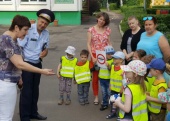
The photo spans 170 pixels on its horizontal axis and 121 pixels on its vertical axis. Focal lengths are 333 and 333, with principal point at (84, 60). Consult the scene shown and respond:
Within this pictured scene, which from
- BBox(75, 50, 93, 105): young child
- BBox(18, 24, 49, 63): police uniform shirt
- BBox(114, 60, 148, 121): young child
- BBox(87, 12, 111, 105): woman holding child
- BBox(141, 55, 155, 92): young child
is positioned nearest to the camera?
BBox(114, 60, 148, 121): young child

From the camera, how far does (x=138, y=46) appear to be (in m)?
5.46

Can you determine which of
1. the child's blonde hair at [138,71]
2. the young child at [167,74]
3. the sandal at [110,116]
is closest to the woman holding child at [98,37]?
the sandal at [110,116]

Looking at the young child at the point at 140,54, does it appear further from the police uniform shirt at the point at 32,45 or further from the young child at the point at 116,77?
the police uniform shirt at the point at 32,45

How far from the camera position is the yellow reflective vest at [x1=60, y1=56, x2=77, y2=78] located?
6508 mm

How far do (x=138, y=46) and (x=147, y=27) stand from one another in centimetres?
38

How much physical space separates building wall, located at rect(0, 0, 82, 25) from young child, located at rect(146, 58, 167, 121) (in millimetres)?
20665

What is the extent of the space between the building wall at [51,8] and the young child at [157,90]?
20.7 metres

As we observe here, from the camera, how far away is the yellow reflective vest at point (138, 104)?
4062 mm

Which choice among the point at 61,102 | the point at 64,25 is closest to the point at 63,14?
the point at 64,25

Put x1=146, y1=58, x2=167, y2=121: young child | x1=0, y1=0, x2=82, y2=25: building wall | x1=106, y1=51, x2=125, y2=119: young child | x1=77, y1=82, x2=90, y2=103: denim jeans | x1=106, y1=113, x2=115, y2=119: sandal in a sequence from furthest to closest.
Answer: x1=0, y1=0, x2=82, y2=25: building wall → x1=77, y1=82, x2=90, y2=103: denim jeans → x1=106, y1=113, x2=115, y2=119: sandal → x1=106, y1=51, x2=125, y2=119: young child → x1=146, y1=58, x2=167, y2=121: young child

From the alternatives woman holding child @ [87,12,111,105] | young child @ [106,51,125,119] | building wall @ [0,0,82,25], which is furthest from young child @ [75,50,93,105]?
building wall @ [0,0,82,25]

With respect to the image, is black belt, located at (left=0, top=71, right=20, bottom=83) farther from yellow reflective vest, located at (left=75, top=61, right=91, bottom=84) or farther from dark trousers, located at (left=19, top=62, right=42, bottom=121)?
yellow reflective vest, located at (left=75, top=61, right=91, bottom=84)

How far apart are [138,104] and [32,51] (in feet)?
6.93

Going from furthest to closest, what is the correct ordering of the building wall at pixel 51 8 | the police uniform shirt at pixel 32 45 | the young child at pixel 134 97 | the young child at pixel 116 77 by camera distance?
the building wall at pixel 51 8
the young child at pixel 116 77
the police uniform shirt at pixel 32 45
the young child at pixel 134 97
